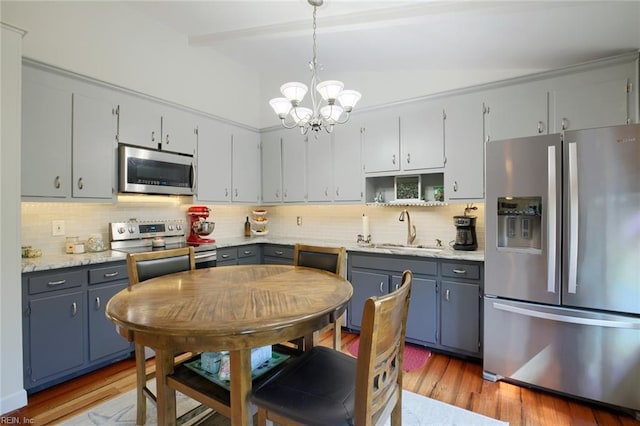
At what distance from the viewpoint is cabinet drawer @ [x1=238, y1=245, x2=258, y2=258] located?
11.9 feet

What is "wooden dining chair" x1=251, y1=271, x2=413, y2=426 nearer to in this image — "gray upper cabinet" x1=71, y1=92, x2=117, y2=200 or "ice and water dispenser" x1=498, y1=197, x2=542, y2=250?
"ice and water dispenser" x1=498, y1=197, x2=542, y2=250

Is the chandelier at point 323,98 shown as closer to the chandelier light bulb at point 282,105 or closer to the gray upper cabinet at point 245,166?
the chandelier light bulb at point 282,105

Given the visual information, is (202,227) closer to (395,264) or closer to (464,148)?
(395,264)

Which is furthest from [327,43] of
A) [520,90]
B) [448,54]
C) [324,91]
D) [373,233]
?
[373,233]

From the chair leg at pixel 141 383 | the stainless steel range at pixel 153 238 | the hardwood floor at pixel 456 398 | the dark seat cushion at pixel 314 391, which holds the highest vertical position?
the stainless steel range at pixel 153 238

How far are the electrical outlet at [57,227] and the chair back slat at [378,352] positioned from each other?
2.84 metres

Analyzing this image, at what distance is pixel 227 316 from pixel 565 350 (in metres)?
2.23

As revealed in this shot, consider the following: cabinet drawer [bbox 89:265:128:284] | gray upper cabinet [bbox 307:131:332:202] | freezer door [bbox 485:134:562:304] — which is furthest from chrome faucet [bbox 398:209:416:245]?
cabinet drawer [bbox 89:265:128:284]

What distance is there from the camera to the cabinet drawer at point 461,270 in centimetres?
256

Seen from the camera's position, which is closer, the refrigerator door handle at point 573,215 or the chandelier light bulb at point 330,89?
the chandelier light bulb at point 330,89

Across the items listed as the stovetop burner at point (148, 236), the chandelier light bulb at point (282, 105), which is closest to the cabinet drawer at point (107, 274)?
the stovetop burner at point (148, 236)

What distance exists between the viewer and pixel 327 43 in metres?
3.08

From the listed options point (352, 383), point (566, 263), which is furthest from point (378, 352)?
point (566, 263)

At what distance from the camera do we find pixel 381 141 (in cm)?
335
